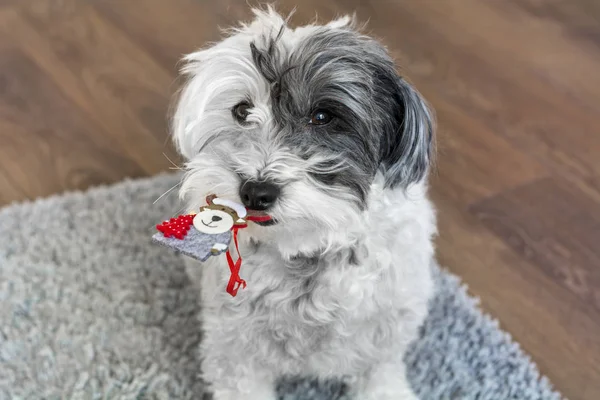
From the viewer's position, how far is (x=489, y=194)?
1860 millimetres

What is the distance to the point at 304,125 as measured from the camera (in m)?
1.04

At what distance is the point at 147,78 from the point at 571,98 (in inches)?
53.4

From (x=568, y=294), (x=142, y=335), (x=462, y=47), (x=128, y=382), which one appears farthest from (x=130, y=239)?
(x=462, y=47)

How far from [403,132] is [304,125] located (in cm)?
15

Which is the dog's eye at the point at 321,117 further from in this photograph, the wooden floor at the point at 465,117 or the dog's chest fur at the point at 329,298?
A: the wooden floor at the point at 465,117

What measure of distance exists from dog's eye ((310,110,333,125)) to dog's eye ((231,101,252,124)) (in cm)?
10

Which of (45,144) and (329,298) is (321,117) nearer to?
(329,298)

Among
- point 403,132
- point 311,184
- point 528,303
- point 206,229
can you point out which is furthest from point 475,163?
point 206,229

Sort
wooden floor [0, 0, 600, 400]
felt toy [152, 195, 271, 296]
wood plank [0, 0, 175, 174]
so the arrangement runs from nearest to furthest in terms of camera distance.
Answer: felt toy [152, 195, 271, 296] → wooden floor [0, 0, 600, 400] → wood plank [0, 0, 175, 174]

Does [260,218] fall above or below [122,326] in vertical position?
above

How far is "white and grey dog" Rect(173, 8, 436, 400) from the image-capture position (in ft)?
3.27

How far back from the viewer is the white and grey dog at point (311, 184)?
996mm

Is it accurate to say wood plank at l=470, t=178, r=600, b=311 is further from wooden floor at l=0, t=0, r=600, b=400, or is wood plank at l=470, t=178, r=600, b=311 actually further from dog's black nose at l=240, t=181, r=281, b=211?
dog's black nose at l=240, t=181, r=281, b=211

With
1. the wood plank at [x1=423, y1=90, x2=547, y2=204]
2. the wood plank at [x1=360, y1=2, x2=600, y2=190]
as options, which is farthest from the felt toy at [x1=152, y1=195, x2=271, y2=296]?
the wood plank at [x1=360, y1=2, x2=600, y2=190]
